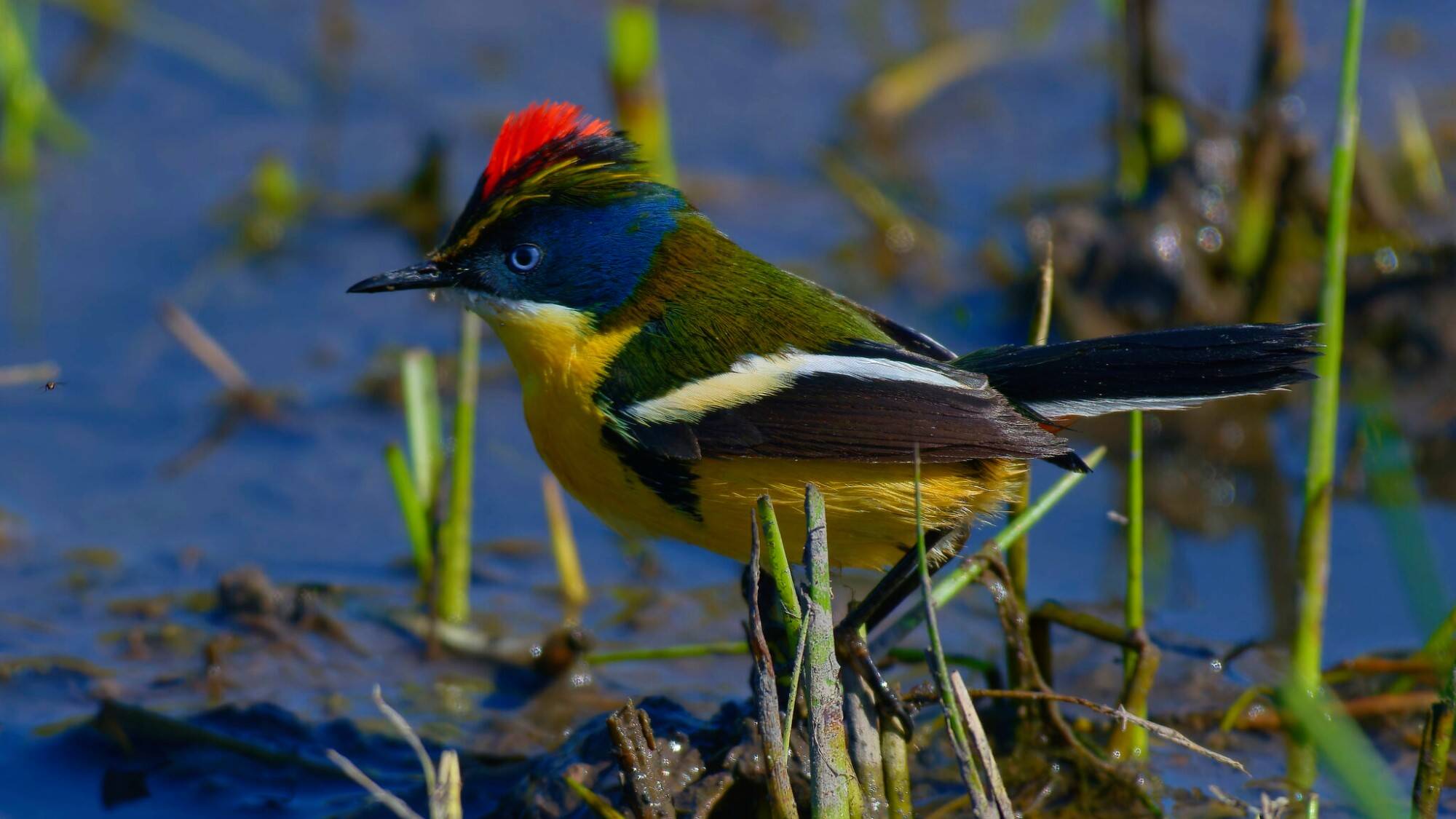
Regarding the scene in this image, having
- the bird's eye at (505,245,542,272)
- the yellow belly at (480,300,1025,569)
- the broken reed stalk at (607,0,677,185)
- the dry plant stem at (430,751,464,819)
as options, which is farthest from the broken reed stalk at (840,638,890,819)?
the broken reed stalk at (607,0,677,185)

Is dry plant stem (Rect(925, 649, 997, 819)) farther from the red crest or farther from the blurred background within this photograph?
the red crest

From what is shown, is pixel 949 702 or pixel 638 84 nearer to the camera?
pixel 949 702

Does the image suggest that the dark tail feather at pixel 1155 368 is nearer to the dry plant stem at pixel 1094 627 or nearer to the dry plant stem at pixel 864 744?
the dry plant stem at pixel 1094 627

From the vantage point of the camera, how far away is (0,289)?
→ 696cm

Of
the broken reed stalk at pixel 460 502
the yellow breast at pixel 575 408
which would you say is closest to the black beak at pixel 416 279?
the yellow breast at pixel 575 408

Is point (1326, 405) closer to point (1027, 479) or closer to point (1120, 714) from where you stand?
point (1027, 479)

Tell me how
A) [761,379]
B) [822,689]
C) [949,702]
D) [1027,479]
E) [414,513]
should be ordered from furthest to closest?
[414,513] → [1027,479] → [761,379] → [822,689] → [949,702]

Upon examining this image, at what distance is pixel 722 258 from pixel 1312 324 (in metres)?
1.45

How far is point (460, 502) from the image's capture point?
4836 millimetres

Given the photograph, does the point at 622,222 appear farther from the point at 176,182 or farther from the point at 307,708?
the point at 176,182

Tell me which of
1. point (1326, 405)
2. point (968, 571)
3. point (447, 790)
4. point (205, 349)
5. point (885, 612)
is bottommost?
point (447, 790)

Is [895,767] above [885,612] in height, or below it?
below

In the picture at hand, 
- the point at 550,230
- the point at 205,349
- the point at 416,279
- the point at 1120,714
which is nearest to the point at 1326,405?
the point at 1120,714

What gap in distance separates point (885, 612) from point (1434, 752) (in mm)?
1335
